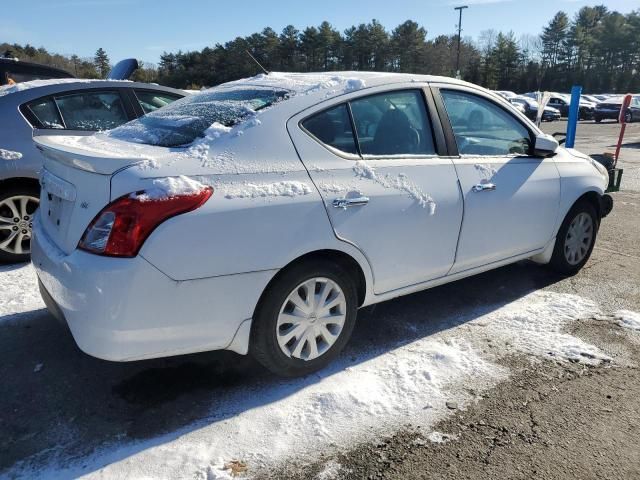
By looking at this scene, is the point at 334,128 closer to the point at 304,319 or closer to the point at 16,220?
the point at 304,319

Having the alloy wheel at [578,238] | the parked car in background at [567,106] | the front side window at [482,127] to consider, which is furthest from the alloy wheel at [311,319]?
the parked car in background at [567,106]

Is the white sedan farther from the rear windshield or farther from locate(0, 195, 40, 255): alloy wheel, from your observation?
locate(0, 195, 40, 255): alloy wheel

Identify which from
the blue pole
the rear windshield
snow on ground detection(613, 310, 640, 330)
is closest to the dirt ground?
snow on ground detection(613, 310, 640, 330)

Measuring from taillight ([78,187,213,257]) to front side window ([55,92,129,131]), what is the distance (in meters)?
3.20

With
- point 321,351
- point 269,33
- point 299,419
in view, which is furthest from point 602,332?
point 269,33

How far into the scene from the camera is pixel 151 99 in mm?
5684

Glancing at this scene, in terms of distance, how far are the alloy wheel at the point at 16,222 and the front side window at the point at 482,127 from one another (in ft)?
12.0

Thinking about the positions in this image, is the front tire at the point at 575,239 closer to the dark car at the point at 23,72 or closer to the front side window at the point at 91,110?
the front side window at the point at 91,110

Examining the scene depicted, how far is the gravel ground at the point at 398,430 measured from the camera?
2.39 m

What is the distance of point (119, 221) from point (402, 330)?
6.82ft

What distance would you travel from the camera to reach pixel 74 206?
8.58 feet

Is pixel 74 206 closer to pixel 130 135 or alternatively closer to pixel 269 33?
pixel 130 135

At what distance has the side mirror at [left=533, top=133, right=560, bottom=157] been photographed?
13.3 ft

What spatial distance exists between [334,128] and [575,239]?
2.76m
